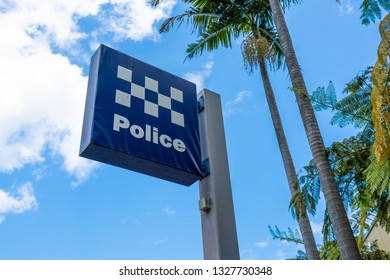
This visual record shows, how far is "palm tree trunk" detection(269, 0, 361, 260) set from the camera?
432cm

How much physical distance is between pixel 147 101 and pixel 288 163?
4868mm

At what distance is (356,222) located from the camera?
9273 mm

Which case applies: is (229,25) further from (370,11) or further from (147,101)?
(147,101)

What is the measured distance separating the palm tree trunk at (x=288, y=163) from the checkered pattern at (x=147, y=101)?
2705 mm

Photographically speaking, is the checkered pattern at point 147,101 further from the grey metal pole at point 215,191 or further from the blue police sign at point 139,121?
the grey metal pole at point 215,191

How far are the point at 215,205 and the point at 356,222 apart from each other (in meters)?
7.38

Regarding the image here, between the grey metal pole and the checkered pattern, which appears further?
the checkered pattern

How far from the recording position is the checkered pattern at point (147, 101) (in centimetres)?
333

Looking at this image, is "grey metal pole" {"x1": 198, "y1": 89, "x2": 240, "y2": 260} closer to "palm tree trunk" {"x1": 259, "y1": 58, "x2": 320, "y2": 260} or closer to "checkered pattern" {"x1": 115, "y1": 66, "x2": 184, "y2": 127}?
"checkered pattern" {"x1": 115, "y1": 66, "x2": 184, "y2": 127}

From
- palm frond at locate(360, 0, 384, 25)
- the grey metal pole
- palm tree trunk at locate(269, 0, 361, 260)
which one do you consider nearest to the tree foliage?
palm frond at locate(360, 0, 384, 25)

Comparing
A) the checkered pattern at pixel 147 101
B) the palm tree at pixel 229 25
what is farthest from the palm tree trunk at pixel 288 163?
the checkered pattern at pixel 147 101
